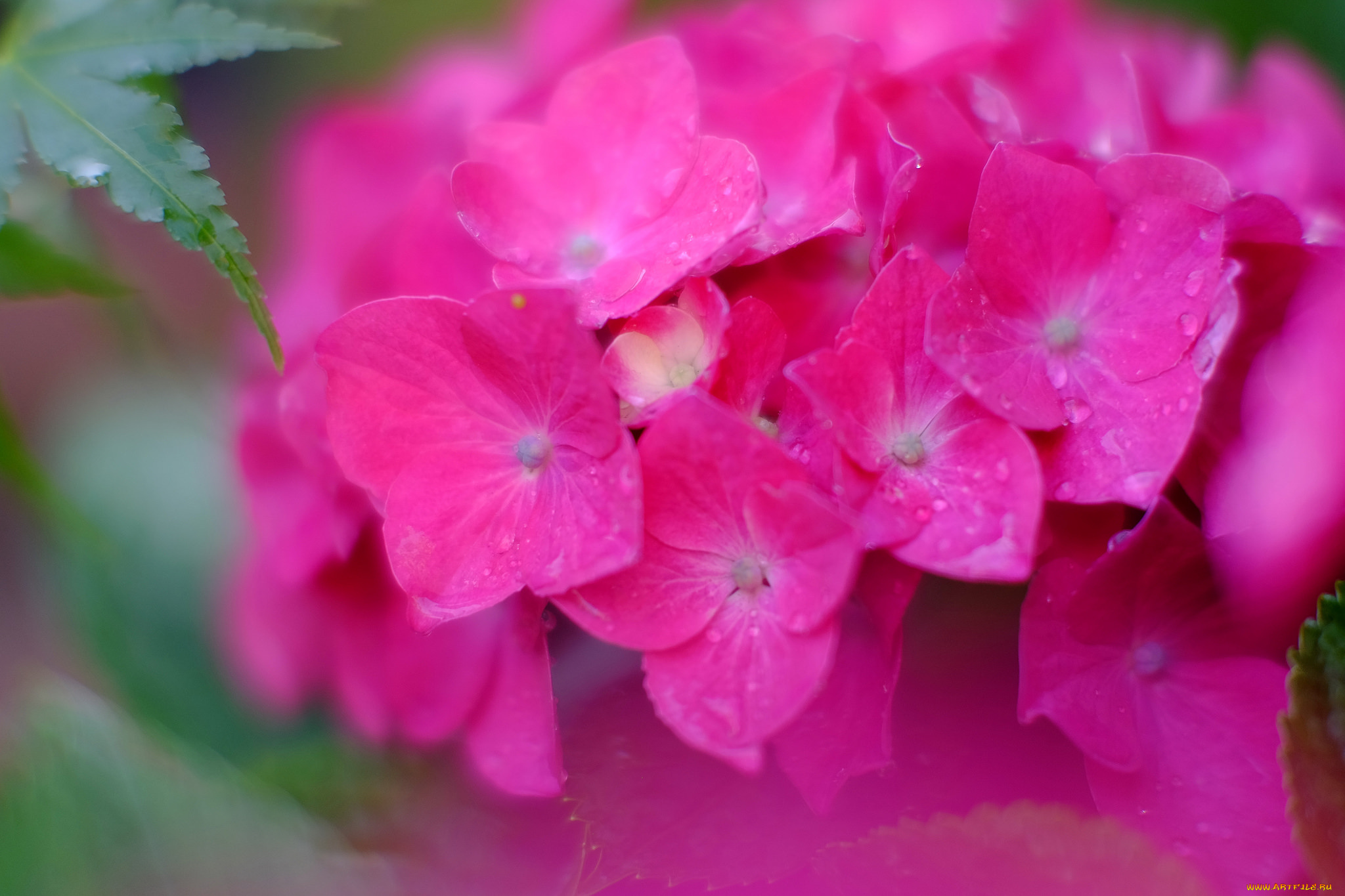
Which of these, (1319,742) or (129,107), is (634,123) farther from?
(1319,742)

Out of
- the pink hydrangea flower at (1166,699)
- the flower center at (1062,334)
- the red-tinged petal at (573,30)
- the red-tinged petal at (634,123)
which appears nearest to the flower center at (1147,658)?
the pink hydrangea flower at (1166,699)

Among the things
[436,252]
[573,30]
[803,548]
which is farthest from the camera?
[573,30]

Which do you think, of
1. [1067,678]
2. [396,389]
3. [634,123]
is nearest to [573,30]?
[634,123]

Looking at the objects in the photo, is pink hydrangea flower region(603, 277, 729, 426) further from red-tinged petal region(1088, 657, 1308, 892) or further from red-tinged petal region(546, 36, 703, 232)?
red-tinged petal region(1088, 657, 1308, 892)

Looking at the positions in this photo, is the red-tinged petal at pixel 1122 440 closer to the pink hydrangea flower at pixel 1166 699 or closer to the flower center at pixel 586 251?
the pink hydrangea flower at pixel 1166 699

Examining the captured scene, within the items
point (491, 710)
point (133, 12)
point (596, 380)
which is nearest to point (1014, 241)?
point (596, 380)

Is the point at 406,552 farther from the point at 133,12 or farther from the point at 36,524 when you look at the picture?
the point at 36,524
